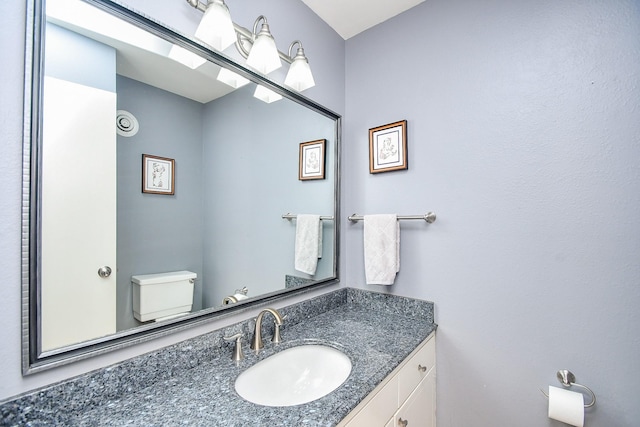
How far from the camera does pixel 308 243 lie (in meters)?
1.41

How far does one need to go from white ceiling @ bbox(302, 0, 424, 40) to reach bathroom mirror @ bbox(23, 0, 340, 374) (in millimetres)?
556

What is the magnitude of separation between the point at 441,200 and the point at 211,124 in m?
1.06

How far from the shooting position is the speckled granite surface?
0.65 m

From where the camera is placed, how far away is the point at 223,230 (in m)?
1.07

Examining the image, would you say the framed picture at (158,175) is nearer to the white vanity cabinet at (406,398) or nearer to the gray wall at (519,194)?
the white vanity cabinet at (406,398)

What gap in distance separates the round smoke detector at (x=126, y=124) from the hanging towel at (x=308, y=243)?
76 cm

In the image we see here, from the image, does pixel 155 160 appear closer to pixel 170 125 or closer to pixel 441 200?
pixel 170 125

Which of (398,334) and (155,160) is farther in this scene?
(398,334)

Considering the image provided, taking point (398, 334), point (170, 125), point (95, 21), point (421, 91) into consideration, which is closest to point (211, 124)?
point (170, 125)

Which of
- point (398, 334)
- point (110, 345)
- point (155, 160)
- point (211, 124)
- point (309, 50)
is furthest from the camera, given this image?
point (309, 50)

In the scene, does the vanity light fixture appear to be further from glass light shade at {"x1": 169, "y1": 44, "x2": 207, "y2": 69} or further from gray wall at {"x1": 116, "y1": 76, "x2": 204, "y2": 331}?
gray wall at {"x1": 116, "y1": 76, "x2": 204, "y2": 331}

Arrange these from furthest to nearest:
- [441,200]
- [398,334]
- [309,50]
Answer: [309,50], [441,200], [398,334]

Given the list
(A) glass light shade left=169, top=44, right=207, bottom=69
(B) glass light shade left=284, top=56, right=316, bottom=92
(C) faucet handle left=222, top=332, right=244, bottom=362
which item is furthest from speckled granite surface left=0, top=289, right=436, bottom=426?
(B) glass light shade left=284, top=56, right=316, bottom=92

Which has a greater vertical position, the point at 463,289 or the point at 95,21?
the point at 95,21
